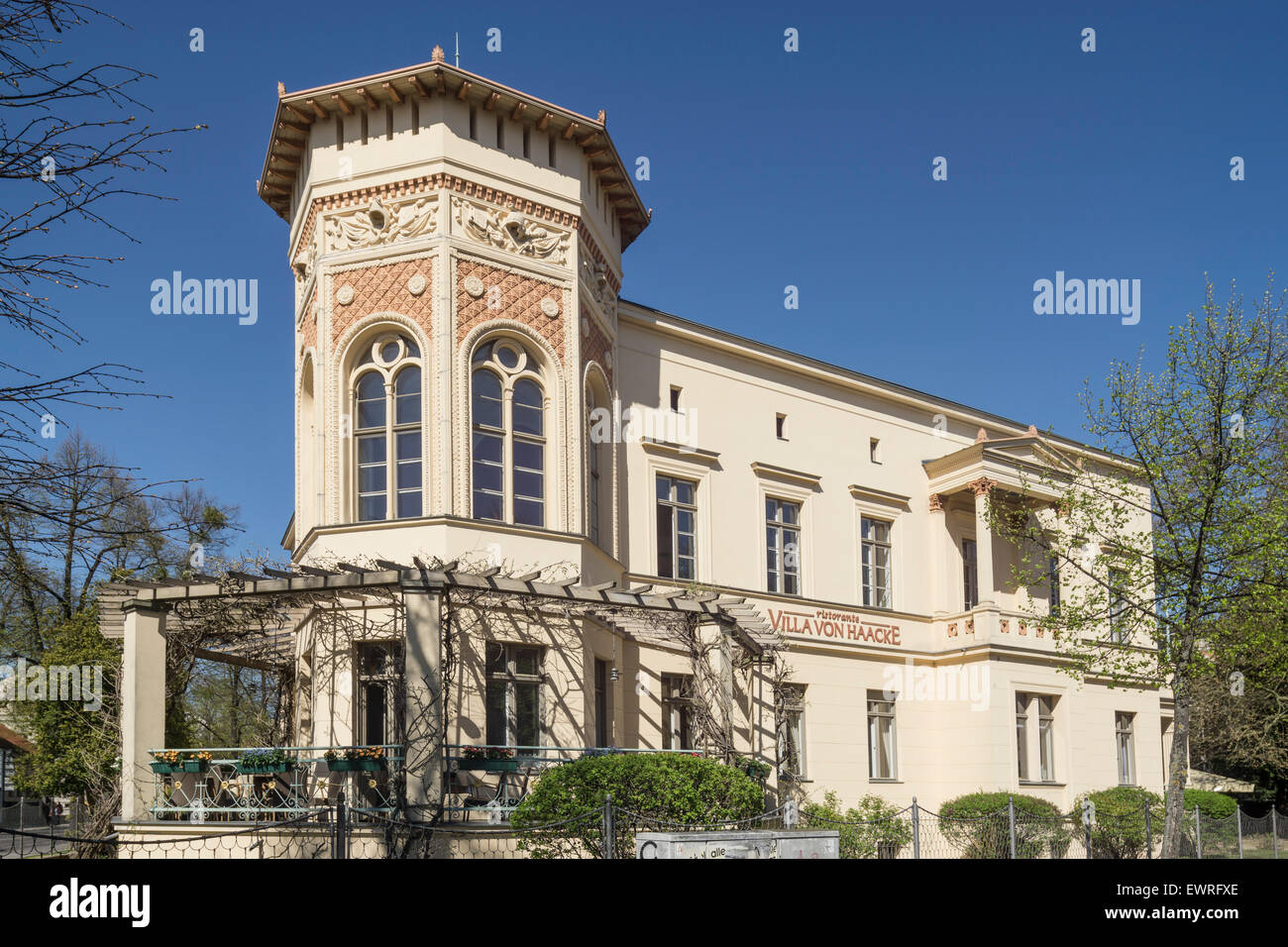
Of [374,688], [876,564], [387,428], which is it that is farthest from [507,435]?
[876,564]

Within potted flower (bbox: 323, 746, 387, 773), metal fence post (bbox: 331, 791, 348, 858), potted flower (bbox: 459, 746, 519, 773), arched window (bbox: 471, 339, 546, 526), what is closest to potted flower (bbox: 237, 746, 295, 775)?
potted flower (bbox: 323, 746, 387, 773)

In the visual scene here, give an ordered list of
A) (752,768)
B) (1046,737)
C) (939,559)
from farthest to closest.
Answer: (939,559) → (1046,737) → (752,768)

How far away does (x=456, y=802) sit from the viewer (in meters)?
15.9

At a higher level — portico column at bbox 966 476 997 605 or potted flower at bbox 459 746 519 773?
portico column at bbox 966 476 997 605

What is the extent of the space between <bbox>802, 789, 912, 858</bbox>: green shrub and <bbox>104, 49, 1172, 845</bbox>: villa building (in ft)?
1.81

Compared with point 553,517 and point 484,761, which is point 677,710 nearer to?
point 553,517

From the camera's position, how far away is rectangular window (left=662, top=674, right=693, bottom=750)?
21.6m

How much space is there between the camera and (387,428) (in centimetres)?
1877

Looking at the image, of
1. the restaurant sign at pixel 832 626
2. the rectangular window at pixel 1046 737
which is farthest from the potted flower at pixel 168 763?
the rectangular window at pixel 1046 737

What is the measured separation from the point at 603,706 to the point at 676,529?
4475 millimetres

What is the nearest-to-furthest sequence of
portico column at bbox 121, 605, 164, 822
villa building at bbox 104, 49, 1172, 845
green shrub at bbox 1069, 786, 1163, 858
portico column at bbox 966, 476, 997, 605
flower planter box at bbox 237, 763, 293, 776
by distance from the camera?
1. flower planter box at bbox 237, 763, 293, 776
2. portico column at bbox 121, 605, 164, 822
3. villa building at bbox 104, 49, 1172, 845
4. green shrub at bbox 1069, 786, 1163, 858
5. portico column at bbox 966, 476, 997, 605

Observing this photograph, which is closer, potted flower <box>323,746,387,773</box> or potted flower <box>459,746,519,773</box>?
potted flower <box>323,746,387,773</box>

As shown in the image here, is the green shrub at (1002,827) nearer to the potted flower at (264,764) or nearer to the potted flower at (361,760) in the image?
the potted flower at (361,760)

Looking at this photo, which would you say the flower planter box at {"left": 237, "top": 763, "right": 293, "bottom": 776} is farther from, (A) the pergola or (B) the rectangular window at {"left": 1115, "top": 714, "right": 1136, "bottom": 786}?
(B) the rectangular window at {"left": 1115, "top": 714, "right": 1136, "bottom": 786}
